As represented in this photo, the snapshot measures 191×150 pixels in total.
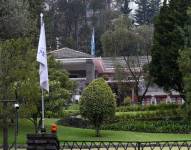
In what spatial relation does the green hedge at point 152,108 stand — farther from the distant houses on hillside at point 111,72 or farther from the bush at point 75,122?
the distant houses on hillside at point 111,72

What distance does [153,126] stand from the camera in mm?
37500

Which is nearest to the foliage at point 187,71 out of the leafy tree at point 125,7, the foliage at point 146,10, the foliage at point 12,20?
the foliage at point 12,20

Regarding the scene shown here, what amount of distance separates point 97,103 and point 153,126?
6.23 meters

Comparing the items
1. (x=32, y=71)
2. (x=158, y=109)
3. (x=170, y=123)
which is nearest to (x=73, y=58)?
(x=158, y=109)

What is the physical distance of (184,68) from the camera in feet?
120

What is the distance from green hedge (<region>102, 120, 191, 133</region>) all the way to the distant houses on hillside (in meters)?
21.1

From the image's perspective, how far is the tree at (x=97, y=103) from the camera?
3284cm

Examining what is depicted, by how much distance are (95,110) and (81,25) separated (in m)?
62.2

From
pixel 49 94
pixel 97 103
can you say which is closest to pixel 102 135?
pixel 97 103

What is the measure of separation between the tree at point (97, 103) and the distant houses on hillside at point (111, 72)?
2624 cm

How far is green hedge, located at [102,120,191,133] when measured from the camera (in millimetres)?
36719

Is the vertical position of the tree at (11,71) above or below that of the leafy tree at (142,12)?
below

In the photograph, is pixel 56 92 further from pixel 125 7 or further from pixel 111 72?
pixel 125 7

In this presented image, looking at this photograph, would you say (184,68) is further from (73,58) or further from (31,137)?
(73,58)
